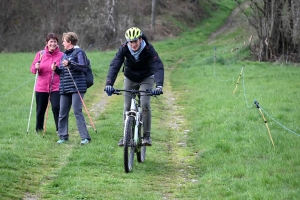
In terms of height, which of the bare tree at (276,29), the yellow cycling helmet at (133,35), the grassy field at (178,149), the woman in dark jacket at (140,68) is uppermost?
the bare tree at (276,29)

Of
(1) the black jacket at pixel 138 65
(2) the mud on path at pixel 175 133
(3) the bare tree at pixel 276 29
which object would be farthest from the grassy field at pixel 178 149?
(3) the bare tree at pixel 276 29

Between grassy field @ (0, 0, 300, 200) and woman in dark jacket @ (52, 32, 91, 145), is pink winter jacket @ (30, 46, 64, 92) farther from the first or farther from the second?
grassy field @ (0, 0, 300, 200)

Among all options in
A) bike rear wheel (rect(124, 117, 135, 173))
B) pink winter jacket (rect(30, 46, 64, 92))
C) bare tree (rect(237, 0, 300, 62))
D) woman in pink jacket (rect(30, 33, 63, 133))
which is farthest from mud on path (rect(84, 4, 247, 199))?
bare tree (rect(237, 0, 300, 62))

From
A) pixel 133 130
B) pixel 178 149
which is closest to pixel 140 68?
pixel 133 130

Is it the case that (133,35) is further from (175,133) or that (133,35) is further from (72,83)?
(175,133)

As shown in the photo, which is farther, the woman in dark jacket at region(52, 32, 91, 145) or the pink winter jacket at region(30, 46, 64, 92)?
the pink winter jacket at region(30, 46, 64, 92)

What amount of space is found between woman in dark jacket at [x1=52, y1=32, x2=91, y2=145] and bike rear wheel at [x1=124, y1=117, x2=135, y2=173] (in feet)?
7.00

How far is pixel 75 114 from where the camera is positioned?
1091cm

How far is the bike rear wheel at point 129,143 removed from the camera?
28.0 feet

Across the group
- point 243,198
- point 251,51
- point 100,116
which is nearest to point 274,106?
point 100,116

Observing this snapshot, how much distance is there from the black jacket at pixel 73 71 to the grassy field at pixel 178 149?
111cm

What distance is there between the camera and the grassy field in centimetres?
783

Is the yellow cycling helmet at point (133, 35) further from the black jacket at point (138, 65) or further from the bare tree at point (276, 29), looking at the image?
the bare tree at point (276, 29)

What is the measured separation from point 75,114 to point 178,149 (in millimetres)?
2129
